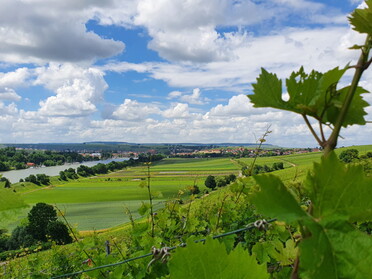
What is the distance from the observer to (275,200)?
0.47 m

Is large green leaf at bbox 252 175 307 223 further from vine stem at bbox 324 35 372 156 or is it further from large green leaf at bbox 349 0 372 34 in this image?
large green leaf at bbox 349 0 372 34

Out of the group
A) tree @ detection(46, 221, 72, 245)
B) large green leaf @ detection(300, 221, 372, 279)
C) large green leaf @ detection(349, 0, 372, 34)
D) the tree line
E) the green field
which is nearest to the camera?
large green leaf @ detection(300, 221, 372, 279)

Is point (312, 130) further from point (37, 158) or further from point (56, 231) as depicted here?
point (37, 158)

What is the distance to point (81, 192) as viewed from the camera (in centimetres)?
8650

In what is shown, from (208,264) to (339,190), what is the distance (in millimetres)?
252

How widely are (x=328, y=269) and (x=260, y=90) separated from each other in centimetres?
35

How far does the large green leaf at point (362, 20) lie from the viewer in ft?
1.72

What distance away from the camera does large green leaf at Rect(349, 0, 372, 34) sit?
525 mm

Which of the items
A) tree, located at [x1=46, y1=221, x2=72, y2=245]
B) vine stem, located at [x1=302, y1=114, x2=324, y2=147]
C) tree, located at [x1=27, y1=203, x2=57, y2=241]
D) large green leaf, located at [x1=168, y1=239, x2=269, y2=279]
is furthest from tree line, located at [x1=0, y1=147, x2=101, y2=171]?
vine stem, located at [x1=302, y1=114, x2=324, y2=147]

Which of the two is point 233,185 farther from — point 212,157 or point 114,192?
point 212,157

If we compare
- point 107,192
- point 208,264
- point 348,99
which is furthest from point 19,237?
point 348,99

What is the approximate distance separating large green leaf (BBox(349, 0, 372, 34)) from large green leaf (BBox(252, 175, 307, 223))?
0.31 meters

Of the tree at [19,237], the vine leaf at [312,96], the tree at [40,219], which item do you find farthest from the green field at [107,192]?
the vine leaf at [312,96]

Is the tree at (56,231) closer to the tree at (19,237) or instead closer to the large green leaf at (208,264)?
the tree at (19,237)
